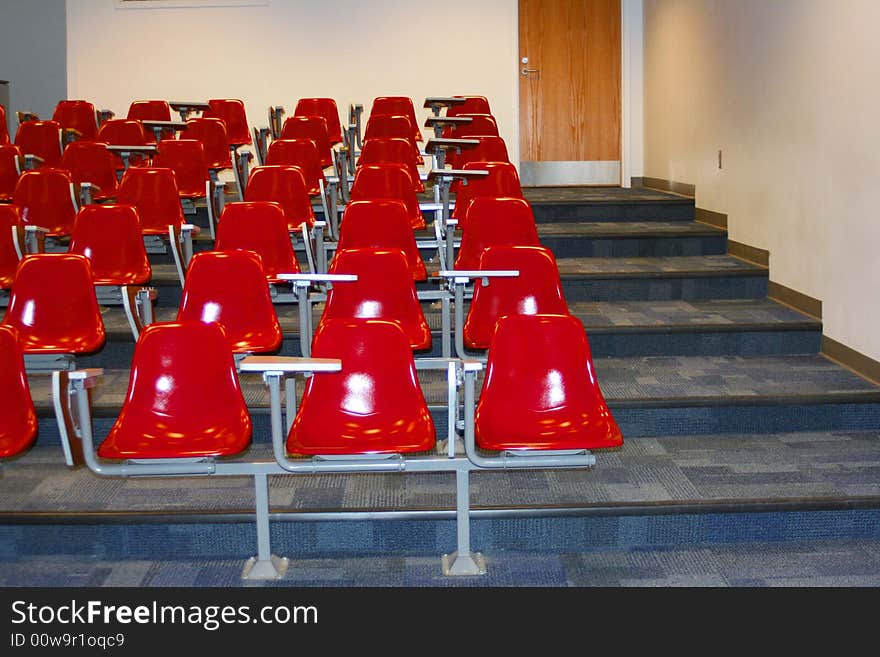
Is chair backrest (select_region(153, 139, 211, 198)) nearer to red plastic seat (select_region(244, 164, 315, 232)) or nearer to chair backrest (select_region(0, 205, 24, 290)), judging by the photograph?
red plastic seat (select_region(244, 164, 315, 232))

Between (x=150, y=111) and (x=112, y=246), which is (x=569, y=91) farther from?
(x=112, y=246)

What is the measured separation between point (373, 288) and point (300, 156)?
8.51 ft

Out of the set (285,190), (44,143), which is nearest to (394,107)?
(44,143)

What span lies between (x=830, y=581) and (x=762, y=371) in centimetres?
153

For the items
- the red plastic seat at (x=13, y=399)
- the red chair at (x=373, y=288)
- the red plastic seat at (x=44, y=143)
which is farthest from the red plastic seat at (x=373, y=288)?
the red plastic seat at (x=44, y=143)

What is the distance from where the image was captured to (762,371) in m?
4.46

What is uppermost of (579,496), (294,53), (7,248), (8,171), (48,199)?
(294,53)

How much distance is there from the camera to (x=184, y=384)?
3.06 metres

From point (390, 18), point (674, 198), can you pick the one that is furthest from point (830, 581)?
point (390, 18)

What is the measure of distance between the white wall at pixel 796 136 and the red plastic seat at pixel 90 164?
3618mm

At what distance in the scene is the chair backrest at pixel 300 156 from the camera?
613 cm

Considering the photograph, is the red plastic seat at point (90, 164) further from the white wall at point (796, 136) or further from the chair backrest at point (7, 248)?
the white wall at point (796, 136)

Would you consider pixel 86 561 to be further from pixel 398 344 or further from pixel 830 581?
pixel 830 581
